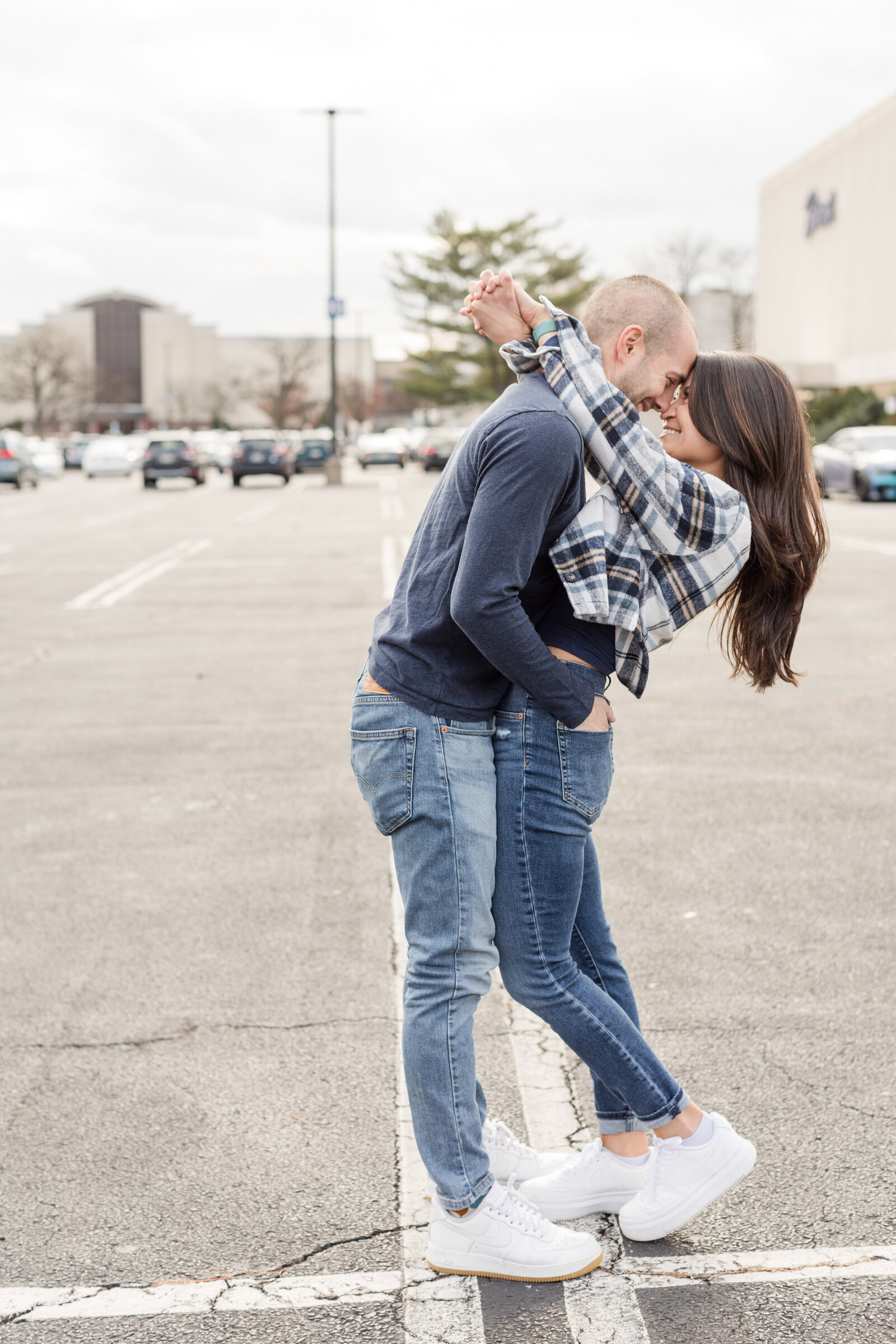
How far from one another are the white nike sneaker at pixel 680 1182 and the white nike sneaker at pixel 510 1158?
0.73ft

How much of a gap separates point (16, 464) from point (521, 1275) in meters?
40.9

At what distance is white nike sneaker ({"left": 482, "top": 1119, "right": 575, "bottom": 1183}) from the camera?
2.87 metres

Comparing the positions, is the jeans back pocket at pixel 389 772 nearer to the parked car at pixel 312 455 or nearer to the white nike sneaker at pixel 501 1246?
the white nike sneaker at pixel 501 1246

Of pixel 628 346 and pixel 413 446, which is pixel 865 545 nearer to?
→ pixel 628 346

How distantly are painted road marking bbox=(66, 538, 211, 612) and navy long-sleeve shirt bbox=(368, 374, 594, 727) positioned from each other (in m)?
10.9

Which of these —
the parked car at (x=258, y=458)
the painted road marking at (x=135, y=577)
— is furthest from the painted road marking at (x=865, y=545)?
the parked car at (x=258, y=458)

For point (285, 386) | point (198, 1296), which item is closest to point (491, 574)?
point (198, 1296)

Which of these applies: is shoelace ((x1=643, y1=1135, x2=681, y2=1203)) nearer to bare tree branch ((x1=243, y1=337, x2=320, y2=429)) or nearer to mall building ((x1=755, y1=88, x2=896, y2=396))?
mall building ((x1=755, y1=88, x2=896, y2=396))

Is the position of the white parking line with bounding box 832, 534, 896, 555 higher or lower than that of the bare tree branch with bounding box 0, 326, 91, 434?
lower

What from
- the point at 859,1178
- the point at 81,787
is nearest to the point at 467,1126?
the point at 859,1178

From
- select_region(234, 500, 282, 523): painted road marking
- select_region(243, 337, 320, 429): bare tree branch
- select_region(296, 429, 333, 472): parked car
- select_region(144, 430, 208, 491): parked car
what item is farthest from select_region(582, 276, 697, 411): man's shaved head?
select_region(243, 337, 320, 429): bare tree branch

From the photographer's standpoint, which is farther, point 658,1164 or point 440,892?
point 658,1164

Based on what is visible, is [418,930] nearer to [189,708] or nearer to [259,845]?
[259,845]

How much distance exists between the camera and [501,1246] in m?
2.59
